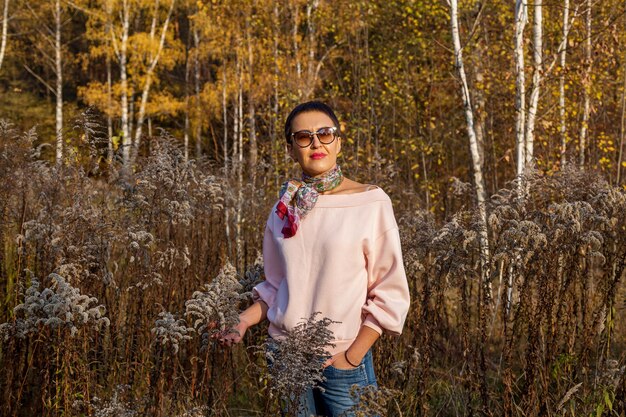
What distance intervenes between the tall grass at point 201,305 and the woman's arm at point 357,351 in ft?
0.46

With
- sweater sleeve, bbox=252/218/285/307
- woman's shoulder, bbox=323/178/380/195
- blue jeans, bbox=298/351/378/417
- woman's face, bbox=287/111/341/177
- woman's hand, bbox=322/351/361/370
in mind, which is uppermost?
woman's face, bbox=287/111/341/177

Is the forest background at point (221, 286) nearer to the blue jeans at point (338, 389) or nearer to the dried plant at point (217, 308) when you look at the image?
the dried plant at point (217, 308)

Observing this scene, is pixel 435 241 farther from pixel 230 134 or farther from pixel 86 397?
pixel 230 134

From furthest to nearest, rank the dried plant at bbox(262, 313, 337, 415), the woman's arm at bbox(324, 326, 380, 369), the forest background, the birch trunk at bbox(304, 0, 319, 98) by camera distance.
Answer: the birch trunk at bbox(304, 0, 319, 98) < the forest background < the woman's arm at bbox(324, 326, 380, 369) < the dried plant at bbox(262, 313, 337, 415)

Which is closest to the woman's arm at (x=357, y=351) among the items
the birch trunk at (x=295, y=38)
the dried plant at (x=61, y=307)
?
the dried plant at (x=61, y=307)

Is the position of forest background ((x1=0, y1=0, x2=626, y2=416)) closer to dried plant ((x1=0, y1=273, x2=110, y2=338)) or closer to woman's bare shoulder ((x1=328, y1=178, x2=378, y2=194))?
dried plant ((x1=0, y1=273, x2=110, y2=338))

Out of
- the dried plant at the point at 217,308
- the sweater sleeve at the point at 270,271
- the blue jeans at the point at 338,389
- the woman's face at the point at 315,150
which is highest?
the woman's face at the point at 315,150

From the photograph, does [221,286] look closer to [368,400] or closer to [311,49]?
[368,400]

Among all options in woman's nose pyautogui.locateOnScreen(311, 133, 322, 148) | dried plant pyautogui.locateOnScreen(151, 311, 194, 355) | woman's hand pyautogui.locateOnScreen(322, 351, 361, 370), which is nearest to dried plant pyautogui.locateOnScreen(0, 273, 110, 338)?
dried plant pyautogui.locateOnScreen(151, 311, 194, 355)

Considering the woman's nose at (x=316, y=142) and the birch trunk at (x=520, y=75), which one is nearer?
the woman's nose at (x=316, y=142)

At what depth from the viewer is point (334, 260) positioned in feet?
8.90

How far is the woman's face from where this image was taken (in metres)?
2.80

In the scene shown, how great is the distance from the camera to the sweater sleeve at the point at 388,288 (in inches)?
105

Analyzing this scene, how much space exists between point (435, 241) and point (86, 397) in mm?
1743
